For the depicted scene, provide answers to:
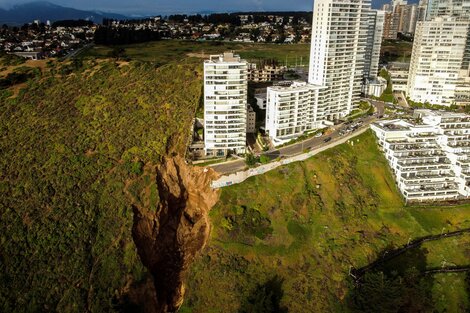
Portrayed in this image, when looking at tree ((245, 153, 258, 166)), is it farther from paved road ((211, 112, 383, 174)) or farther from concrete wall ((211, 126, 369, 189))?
paved road ((211, 112, 383, 174))

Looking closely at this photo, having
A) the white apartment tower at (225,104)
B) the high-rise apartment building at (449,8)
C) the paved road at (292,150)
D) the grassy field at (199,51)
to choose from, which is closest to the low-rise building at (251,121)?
the white apartment tower at (225,104)

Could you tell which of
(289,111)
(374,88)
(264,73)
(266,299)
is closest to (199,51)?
(264,73)

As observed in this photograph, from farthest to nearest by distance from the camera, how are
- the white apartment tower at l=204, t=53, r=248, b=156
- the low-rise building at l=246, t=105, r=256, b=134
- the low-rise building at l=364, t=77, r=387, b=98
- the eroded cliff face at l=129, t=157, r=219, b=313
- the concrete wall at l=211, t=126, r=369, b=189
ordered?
the low-rise building at l=364, t=77, r=387, b=98 < the low-rise building at l=246, t=105, r=256, b=134 < the white apartment tower at l=204, t=53, r=248, b=156 < the concrete wall at l=211, t=126, r=369, b=189 < the eroded cliff face at l=129, t=157, r=219, b=313

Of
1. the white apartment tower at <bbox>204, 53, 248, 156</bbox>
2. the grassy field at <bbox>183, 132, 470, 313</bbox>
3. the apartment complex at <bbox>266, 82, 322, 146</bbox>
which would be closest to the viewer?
the grassy field at <bbox>183, 132, 470, 313</bbox>

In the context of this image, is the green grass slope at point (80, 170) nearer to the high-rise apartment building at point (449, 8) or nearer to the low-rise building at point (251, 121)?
the low-rise building at point (251, 121)

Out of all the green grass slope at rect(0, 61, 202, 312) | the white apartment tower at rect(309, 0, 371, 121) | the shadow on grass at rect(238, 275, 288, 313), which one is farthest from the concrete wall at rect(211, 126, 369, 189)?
the shadow on grass at rect(238, 275, 288, 313)
